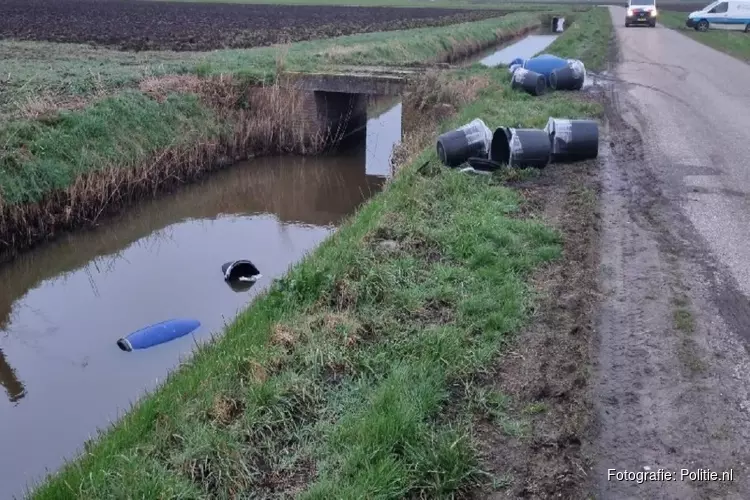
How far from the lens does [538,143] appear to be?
1026cm

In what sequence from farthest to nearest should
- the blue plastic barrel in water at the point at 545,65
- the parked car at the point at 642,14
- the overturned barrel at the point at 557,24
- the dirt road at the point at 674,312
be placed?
the overturned barrel at the point at 557,24 → the parked car at the point at 642,14 → the blue plastic barrel in water at the point at 545,65 → the dirt road at the point at 674,312

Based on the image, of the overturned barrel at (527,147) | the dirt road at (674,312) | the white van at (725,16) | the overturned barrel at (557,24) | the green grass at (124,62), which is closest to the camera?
the dirt road at (674,312)

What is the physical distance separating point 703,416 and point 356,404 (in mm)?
2429

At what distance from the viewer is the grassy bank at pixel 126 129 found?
41.3ft

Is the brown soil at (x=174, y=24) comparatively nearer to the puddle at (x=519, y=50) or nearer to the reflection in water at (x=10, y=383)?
the puddle at (x=519, y=50)

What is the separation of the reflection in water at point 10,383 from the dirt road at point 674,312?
6475 millimetres

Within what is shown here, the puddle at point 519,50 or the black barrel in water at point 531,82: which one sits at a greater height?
the puddle at point 519,50

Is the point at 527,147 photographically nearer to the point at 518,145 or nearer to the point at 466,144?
the point at 518,145

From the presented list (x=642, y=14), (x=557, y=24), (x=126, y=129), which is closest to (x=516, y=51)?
(x=642, y=14)

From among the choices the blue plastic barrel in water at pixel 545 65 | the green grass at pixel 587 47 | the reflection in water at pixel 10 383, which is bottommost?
the reflection in water at pixel 10 383

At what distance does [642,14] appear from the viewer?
40.2 m

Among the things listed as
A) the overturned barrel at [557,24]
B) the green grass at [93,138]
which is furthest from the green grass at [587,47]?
the overturned barrel at [557,24]

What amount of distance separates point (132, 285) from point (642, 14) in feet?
123

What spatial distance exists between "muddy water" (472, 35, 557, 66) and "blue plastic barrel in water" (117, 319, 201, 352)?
998 inches
